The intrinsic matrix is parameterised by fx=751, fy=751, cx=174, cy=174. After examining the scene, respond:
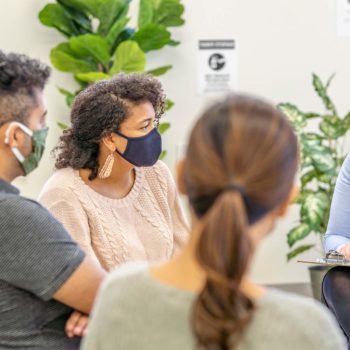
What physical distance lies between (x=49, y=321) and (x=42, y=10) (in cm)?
269

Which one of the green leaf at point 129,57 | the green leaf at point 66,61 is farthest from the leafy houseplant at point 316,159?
the green leaf at point 66,61

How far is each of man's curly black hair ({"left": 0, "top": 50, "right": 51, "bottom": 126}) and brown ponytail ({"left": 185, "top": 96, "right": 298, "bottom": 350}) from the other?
23.9 inches

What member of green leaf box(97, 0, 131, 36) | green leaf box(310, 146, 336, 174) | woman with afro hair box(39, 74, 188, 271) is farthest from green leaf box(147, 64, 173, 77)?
woman with afro hair box(39, 74, 188, 271)

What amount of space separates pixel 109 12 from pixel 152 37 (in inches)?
10.2

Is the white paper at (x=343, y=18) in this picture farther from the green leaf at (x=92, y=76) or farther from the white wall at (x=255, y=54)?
the green leaf at (x=92, y=76)

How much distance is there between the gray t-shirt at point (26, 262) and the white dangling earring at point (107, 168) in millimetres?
738

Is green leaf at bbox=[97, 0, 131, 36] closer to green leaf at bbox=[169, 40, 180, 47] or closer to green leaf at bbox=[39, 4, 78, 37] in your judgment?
green leaf at bbox=[39, 4, 78, 37]

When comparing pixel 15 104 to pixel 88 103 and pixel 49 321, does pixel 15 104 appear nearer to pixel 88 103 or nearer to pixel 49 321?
pixel 49 321

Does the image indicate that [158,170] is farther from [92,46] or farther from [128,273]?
[92,46]

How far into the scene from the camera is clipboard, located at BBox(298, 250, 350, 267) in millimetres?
2090

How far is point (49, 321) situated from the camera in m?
1.60

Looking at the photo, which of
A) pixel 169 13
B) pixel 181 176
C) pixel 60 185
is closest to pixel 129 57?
pixel 169 13

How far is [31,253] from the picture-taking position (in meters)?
1.47

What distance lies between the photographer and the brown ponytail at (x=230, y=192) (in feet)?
3.39
